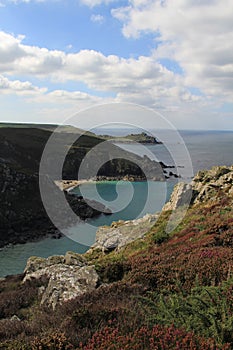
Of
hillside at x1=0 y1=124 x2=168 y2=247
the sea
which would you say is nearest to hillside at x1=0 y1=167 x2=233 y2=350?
the sea

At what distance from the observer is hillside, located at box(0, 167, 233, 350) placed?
5.26m

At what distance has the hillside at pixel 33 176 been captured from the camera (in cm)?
6323

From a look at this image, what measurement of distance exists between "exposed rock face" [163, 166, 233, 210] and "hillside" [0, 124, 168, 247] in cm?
3467

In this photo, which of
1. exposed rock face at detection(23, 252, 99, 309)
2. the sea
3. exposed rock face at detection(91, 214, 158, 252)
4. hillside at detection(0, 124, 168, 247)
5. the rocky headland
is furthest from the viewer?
hillside at detection(0, 124, 168, 247)

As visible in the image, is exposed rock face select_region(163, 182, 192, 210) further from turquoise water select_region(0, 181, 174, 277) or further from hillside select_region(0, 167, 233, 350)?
turquoise water select_region(0, 181, 174, 277)

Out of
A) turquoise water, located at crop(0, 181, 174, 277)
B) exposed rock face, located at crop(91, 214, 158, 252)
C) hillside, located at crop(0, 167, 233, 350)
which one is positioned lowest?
turquoise water, located at crop(0, 181, 174, 277)

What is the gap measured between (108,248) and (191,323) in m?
18.3

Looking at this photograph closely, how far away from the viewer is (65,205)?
7575cm

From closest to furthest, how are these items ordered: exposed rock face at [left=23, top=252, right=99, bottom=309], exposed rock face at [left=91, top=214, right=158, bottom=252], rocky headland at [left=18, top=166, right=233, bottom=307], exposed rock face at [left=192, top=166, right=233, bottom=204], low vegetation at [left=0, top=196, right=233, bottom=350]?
low vegetation at [left=0, top=196, right=233, bottom=350], exposed rock face at [left=23, top=252, right=99, bottom=309], rocky headland at [left=18, top=166, right=233, bottom=307], exposed rock face at [left=91, top=214, right=158, bottom=252], exposed rock face at [left=192, top=166, right=233, bottom=204]

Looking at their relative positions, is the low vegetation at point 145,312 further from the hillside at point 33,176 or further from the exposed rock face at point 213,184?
the hillside at point 33,176

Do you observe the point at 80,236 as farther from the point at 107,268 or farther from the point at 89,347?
the point at 89,347

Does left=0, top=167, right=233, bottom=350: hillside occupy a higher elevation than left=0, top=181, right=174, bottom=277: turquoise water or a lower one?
higher

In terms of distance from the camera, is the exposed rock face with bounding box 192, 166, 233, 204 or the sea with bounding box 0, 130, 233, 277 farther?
the sea with bounding box 0, 130, 233, 277

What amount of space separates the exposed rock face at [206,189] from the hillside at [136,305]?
10.9 m
